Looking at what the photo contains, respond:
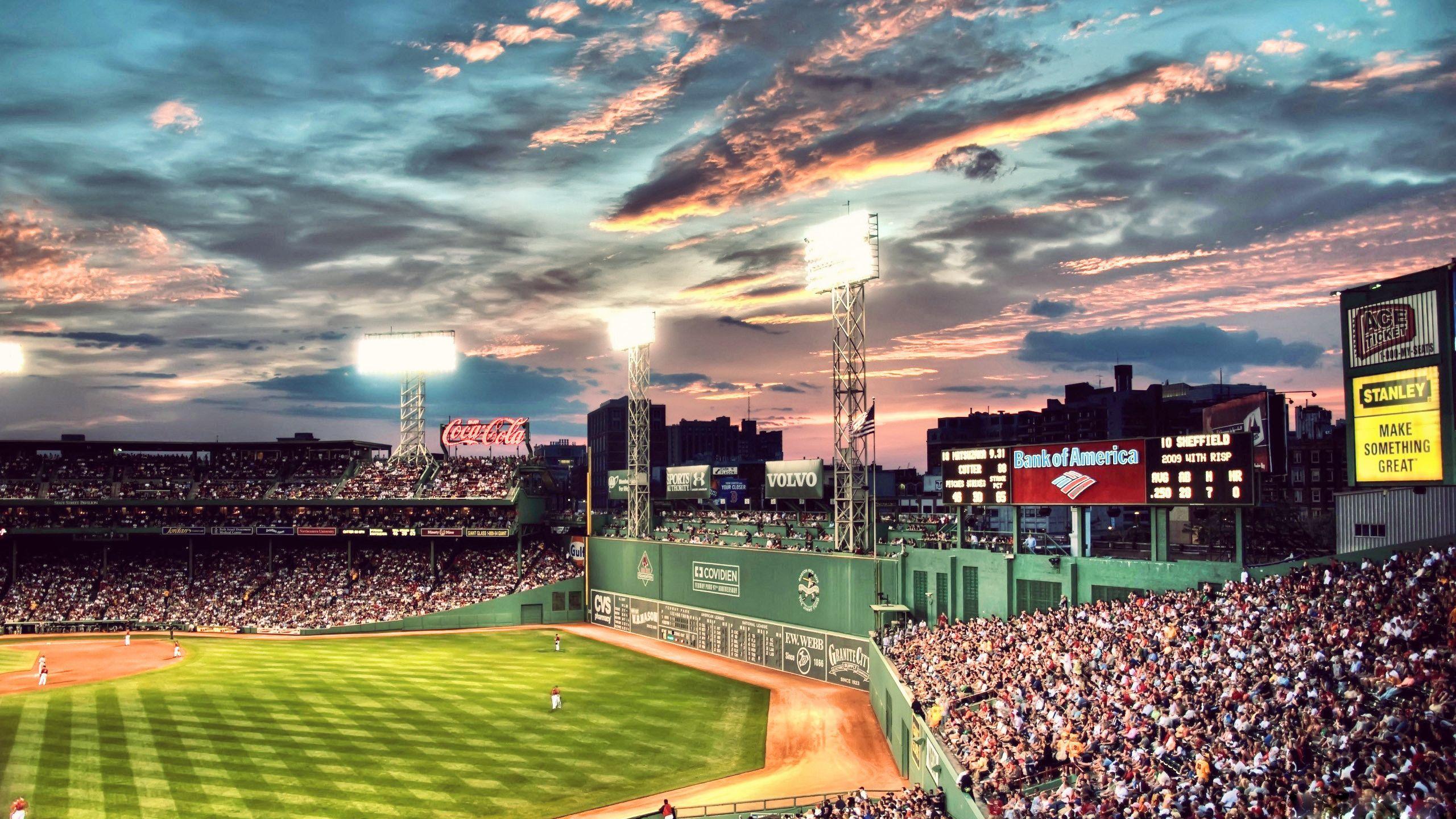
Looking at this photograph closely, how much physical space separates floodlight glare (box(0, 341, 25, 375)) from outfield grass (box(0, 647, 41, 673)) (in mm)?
24885

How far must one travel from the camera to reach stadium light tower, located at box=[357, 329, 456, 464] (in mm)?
75938

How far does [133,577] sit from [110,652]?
17848 millimetres

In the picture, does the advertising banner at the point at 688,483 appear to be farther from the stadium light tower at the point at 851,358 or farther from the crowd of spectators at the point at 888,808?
the crowd of spectators at the point at 888,808

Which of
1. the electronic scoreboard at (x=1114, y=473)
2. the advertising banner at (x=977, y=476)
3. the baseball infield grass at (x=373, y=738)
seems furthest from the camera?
the advertising banner at (x=977, y=476)

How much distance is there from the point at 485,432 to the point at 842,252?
40192 millimetres

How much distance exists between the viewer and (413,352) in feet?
250

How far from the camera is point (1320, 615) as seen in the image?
2048 cm

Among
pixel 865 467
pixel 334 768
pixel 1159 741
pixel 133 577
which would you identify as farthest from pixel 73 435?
pixel 1159 741

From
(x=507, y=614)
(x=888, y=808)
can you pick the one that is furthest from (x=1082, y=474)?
(x=507, y=614)

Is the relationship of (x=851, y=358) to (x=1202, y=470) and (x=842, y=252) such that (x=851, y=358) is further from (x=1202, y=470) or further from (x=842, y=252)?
(x=1202, y=470)

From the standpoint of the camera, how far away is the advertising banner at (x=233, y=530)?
230ft

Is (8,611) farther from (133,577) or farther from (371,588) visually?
(371,588)

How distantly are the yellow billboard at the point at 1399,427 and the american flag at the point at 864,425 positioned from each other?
22.3 m

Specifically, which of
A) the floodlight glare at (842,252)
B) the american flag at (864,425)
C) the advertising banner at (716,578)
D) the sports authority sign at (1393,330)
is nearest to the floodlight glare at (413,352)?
the advertising banner at (716,578)
